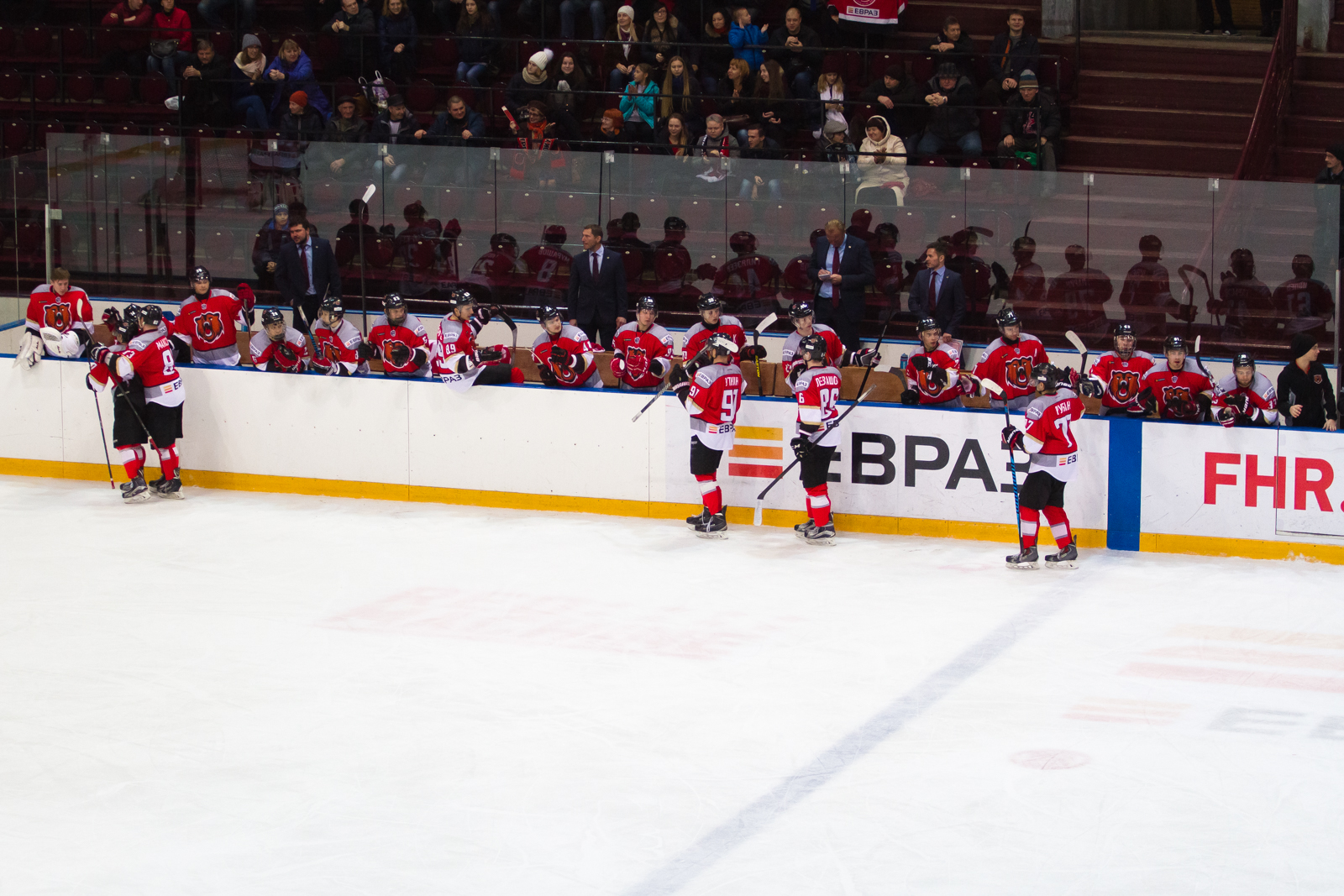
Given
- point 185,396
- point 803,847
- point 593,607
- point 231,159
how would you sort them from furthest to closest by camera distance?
point 231,159 < point 185,396 < point 593,607 < point 803,847

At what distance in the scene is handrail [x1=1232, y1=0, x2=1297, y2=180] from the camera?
43.3 feet

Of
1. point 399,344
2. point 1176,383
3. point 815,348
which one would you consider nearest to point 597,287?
point 399,344

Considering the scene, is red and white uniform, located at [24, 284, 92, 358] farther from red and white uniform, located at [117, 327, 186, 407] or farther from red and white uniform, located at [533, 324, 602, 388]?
red and white uniform, located at [533, 324, 602, 388]

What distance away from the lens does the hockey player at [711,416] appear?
10062 millimetres

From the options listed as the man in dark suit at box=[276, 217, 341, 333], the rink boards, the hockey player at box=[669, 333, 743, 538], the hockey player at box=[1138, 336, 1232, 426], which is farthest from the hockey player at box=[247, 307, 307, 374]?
the hockey player at box=[1138, 336, 1232, 426]

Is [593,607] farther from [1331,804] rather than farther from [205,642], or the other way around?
[1331,804]

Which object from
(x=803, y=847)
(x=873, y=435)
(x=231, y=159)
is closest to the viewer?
(x=803, y=847)

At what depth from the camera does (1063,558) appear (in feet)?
31.3

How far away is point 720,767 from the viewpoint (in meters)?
6.61

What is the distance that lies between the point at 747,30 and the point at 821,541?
5777 mm

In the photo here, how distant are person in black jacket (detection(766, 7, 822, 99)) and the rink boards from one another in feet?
14.7

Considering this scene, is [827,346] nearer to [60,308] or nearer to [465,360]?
Answer: [465,360]

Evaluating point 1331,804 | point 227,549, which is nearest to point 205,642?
point 227,549

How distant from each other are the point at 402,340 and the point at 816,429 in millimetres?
3225
